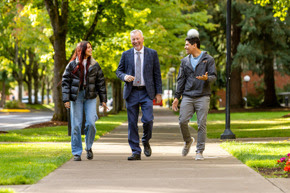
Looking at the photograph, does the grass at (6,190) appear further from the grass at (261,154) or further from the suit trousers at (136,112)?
the suit trousers at (136,112)

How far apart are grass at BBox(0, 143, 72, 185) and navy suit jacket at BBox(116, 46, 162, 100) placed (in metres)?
1.66

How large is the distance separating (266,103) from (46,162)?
39219 millimetres

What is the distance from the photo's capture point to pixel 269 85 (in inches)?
1838

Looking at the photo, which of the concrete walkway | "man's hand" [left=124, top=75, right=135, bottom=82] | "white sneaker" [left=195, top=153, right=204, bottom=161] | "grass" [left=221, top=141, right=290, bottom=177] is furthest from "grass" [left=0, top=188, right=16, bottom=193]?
"white sneaker" [left=195, top=153, right=204, bottom=161]

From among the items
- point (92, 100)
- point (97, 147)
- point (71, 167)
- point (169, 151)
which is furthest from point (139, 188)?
point (97, 147)

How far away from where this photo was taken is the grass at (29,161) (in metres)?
7.74

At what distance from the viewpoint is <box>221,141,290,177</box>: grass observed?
909cm

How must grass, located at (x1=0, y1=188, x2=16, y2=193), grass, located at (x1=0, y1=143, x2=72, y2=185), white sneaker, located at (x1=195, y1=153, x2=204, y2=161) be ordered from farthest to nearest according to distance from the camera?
white sneaker, located at (x1=195, y1=153, x2=204, y2=161) → grass, located at (x1=0, y1=143, x2=72, y2=185) → grass, located at (x1=0, y1=188, x2=16, y2=193)

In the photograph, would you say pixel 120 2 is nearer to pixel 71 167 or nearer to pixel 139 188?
pixel 71 167

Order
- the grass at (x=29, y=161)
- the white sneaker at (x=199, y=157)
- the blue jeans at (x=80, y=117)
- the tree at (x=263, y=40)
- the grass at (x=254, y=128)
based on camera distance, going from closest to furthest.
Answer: the grass at (x=29, y=161)
the white sneaker at (x=199, y=157)
the blue jeans at (x=80, y=117)
the grass at (x=254, y=128)
the tree at (x=263, y=40)

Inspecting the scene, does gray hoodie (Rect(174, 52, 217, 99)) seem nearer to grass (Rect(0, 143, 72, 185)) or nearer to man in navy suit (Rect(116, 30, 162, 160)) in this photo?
man in navy suit (Rect(116, 30, 162, 160))

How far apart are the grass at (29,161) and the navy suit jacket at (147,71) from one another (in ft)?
5.46

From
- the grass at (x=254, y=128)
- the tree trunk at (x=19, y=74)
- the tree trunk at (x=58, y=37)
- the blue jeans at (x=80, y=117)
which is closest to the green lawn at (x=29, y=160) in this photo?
the blue jeans at (x=80, y=117)

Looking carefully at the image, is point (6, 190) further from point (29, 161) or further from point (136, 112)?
point (136, 112)
